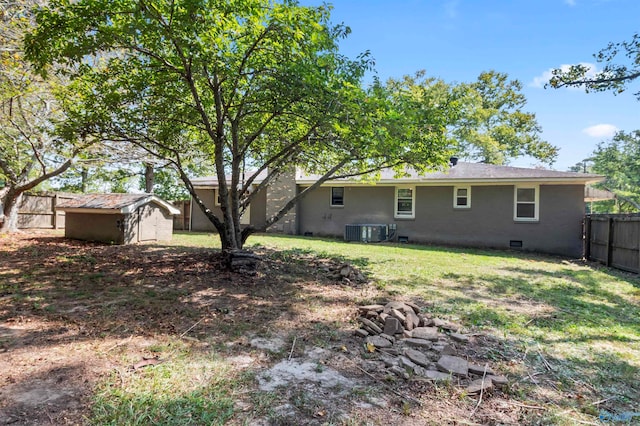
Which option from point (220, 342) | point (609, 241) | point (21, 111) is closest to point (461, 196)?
point (609, 241)

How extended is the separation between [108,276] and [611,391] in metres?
6.89

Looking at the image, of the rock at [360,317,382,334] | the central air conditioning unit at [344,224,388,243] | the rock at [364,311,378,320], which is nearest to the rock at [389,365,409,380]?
the rock at [360,317,382,334]

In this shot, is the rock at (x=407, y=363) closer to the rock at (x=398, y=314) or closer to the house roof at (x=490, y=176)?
the rock at (x=398, y=314)

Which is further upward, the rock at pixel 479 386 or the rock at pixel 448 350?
the rock at pixel 448 350

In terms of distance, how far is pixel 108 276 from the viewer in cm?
590

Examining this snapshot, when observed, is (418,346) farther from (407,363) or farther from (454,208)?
(454,208)

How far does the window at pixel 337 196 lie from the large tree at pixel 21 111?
9102mm

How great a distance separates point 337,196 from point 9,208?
466 inches

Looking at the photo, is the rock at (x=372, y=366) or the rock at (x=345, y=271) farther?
the rock at (x=345, y=271)

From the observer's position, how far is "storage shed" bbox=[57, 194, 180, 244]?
971 centimetres

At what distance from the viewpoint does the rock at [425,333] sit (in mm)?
3468

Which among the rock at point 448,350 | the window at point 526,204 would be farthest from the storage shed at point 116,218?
the window at point 526,204

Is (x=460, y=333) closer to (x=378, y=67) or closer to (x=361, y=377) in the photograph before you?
(x=361, y=377)

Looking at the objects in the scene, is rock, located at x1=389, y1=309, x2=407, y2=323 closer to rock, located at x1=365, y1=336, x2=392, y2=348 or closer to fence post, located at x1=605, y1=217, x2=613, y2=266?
rock, located at x1=365, y1=336, x2=392, y2=348
